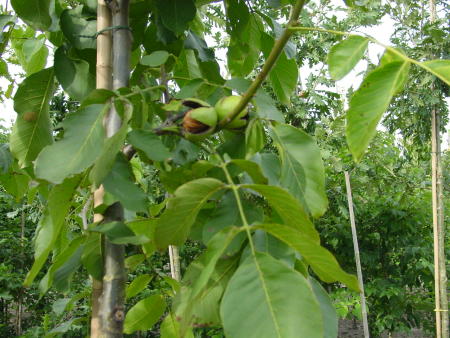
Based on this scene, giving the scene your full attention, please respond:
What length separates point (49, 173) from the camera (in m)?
0.44

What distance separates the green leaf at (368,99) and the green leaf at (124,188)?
216 millimetres

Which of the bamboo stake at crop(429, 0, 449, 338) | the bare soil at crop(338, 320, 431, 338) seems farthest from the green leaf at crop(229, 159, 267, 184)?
the bare soil at crop(338, 320, 431, 338)

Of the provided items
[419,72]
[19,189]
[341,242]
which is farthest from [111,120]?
[341,242]

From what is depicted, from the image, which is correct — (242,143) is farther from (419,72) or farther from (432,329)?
(432,329)

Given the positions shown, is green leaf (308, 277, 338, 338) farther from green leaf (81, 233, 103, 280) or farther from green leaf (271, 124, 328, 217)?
green leaf (81, 233, 103, 280)

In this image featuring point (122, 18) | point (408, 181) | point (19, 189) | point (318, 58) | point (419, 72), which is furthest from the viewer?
point (408, 181)

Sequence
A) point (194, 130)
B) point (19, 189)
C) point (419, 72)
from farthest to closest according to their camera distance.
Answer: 1. point (419, 72)
2. point (19, 189)
3. point (194, 130)

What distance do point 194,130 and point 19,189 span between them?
47 cm

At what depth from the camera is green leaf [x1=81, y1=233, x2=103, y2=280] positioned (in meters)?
0.53

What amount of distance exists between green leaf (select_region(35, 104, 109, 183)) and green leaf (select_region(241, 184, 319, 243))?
16cm

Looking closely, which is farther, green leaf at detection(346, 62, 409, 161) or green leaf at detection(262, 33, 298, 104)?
green leaf at detection(262, 33, 298, 104)

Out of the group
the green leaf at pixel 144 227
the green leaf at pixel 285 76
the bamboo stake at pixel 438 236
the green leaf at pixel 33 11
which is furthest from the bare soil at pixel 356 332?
the green leaf at pixel 33 11

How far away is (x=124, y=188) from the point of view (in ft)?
1.57

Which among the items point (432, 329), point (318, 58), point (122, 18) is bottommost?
point (432, 329)
